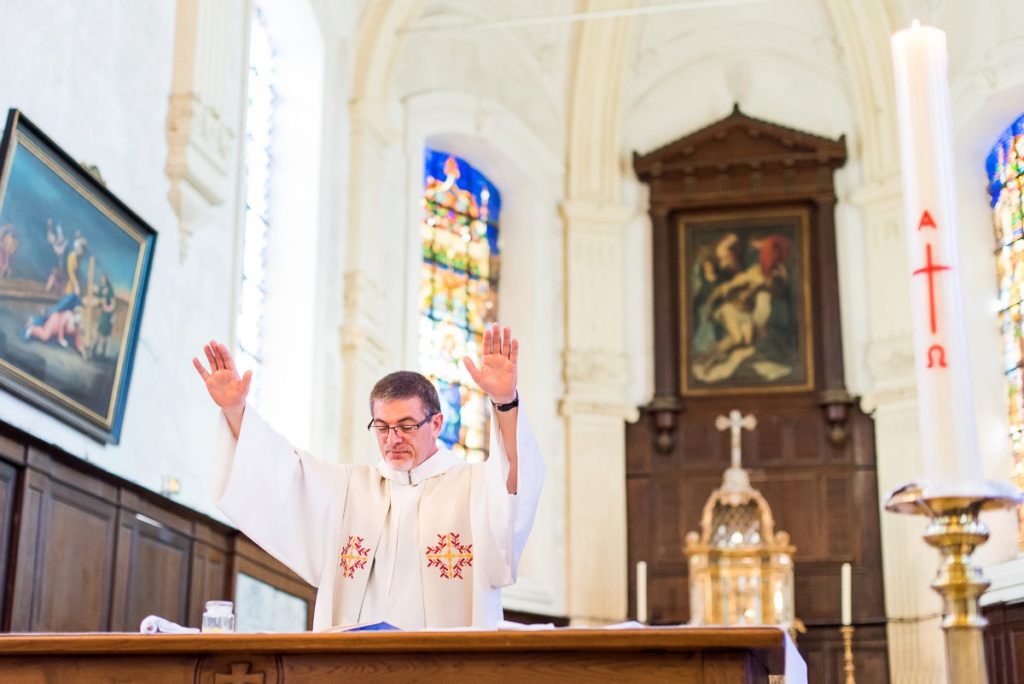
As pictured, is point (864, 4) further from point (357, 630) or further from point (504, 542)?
point (357, 630)

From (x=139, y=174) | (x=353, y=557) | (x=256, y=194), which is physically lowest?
(x=353, y=557)

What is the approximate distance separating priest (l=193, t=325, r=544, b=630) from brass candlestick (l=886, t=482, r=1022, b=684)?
1316mm

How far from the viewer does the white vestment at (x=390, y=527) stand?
4609 millimetres

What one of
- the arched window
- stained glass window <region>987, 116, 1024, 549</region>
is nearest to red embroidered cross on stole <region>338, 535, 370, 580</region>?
the arched window

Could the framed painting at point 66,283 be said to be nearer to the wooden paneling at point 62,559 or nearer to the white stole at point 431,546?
the wooden paneling at point 62,559

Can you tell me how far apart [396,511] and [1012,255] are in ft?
32.5

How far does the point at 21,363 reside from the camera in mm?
7391

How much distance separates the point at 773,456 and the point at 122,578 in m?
7.11

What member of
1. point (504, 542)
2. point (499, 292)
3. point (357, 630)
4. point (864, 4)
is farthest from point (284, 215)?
point (357, 630)

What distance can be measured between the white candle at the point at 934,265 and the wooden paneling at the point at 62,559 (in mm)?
4774

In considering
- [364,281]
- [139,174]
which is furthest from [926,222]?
[364,281]

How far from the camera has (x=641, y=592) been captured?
12922 millimetres

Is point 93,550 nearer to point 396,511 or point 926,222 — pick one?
point 396,511

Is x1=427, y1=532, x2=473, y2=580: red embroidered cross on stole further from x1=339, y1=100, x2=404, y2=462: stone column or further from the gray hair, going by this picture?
x1=339, y1=100, x2=404, y2=462: stone column
